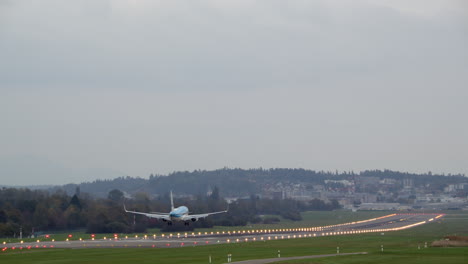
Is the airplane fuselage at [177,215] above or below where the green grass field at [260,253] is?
above

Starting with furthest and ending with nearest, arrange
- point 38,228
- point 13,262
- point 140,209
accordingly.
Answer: point 140,209 → point 38,228 → point 13,262

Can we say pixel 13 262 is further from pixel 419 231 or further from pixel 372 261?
pixel 419 231

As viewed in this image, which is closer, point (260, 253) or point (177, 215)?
point (260, 253)

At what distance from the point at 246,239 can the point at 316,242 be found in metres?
14.1

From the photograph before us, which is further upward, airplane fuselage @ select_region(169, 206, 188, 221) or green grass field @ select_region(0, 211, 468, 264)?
airplane fuselage @ select_region(169, 206, 188, 221)

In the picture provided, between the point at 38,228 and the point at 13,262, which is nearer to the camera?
the point at 13,262

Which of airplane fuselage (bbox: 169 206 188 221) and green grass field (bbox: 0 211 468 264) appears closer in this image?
green grass field (bbox: 0 211 468 264)

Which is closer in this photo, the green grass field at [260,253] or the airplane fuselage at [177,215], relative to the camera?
the green grass field at [260,253]

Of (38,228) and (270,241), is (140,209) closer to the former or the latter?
(38,228)

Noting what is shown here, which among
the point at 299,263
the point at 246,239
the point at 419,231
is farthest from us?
the point at 419,231

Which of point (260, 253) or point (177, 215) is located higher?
point (177, 215)

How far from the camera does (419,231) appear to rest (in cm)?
14662

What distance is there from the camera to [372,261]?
8200 cm

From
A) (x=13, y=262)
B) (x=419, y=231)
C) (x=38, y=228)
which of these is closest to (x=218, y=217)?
(x=38, y=228)
